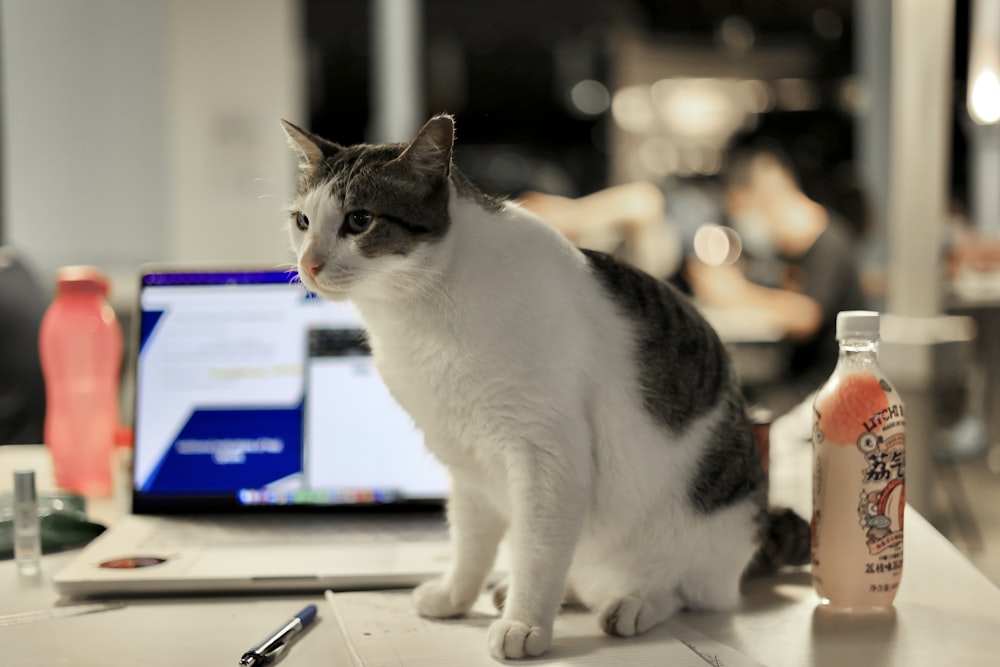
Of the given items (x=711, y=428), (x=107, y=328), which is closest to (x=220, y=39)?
(x=107, y=328)

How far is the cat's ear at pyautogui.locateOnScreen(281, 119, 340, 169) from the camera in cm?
96

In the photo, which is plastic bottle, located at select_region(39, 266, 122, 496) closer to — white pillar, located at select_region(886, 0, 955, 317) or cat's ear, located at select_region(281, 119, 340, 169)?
cat's ear, located at select_region(281, 119, 340, 169)

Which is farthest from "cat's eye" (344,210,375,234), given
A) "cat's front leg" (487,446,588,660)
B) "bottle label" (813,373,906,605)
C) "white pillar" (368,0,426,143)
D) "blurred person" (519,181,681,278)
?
"white pillar" (368,0,426,143)

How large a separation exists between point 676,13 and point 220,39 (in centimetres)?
500

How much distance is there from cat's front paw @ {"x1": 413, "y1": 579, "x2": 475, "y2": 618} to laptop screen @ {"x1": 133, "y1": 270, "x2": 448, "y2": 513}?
0.28 meters

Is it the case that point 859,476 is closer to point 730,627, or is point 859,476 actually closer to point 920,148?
point 730,627

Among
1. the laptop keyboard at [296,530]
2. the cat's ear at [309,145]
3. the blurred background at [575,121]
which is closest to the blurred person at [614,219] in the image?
the blurred background at [575,121]

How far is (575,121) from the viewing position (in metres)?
8.82

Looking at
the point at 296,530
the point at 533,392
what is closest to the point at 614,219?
the point at 296,530

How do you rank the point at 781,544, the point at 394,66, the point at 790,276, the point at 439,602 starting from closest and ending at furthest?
1. the point at 439,602
2. the point at 781,544
3. the point at 790,276
4. the point at 394,66

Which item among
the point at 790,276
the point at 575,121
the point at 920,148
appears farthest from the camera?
the point at 575,121

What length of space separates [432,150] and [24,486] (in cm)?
59

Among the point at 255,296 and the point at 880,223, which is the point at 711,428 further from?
the point at 880,223

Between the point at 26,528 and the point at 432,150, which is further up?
the point at 432,150
